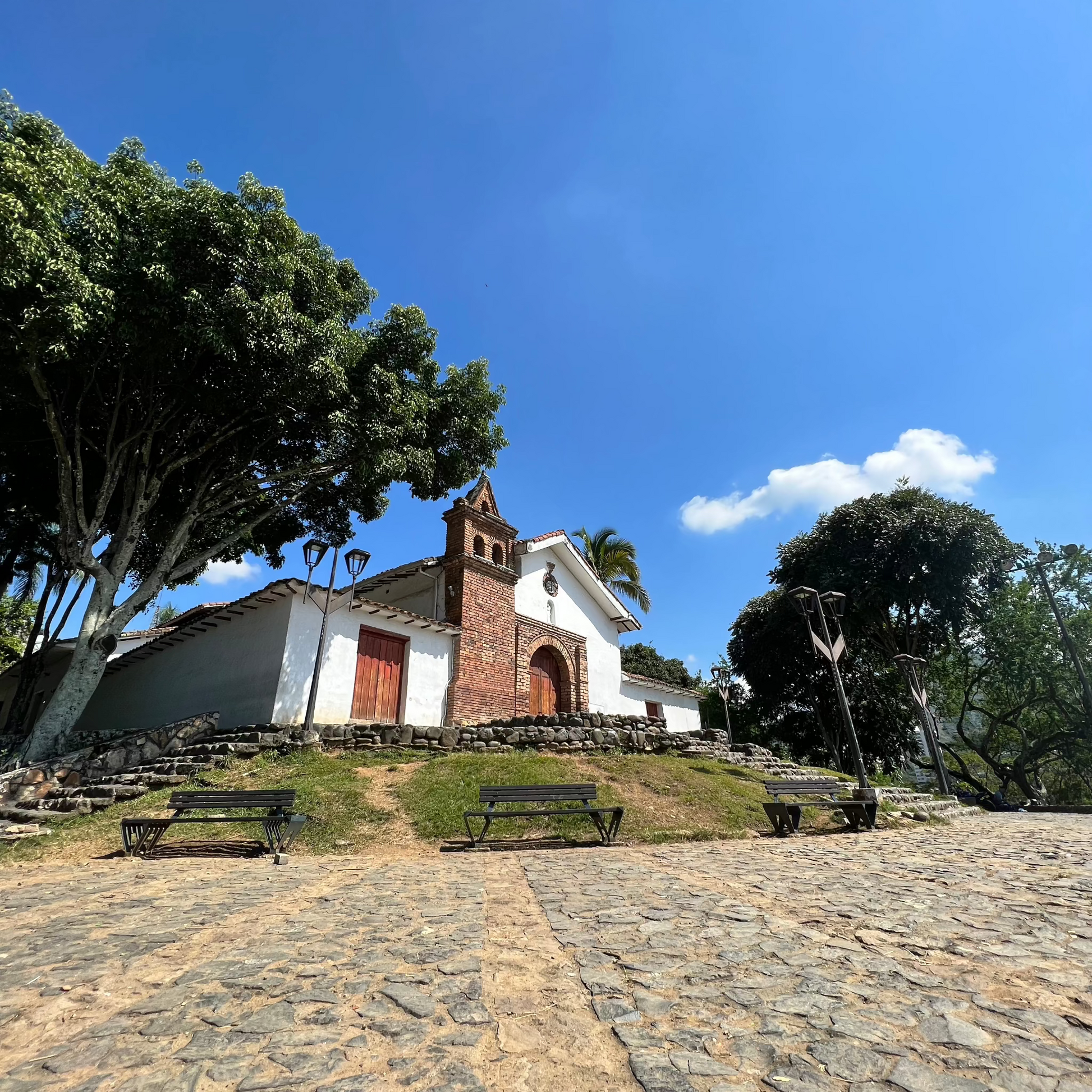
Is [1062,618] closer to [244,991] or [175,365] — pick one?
[244,991]

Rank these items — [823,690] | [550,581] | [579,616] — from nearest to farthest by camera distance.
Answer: [550,581], [579,616], [823,690]

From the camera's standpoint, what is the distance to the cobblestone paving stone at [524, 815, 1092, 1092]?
2143 millimetres

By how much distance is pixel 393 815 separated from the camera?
936cm

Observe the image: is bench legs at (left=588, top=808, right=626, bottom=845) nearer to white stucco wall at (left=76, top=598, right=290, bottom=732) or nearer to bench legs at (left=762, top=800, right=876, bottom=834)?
bench legs at (left=762, top=800, right=876, bottom=834)

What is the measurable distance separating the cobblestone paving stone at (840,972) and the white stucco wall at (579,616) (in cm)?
1337

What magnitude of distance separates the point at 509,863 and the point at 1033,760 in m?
29.6

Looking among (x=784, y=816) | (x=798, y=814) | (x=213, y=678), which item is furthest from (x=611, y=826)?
(x=213, y=678)

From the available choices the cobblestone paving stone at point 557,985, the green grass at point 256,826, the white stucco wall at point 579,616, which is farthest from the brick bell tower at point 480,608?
the cobblestone paving stone at point 557,985

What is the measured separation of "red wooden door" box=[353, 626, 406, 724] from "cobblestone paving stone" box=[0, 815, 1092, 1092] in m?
8.98

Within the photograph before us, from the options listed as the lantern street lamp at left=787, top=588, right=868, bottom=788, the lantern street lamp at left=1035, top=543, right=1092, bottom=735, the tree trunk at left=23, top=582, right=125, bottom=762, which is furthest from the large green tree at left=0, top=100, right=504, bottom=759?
the lantern street lamp at left=1035, top=543, right=1092, bottom=735

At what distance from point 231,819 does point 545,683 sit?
1245 cm

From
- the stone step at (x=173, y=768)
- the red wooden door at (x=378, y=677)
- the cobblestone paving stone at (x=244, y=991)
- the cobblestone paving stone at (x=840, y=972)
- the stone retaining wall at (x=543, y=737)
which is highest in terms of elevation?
the red wooden door at (x=378, y=677)

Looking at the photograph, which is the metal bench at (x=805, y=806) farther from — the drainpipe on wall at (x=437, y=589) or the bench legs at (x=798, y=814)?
the drainpipe on wall at (x=437, y=589)

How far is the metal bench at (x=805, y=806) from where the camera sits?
9.66m
